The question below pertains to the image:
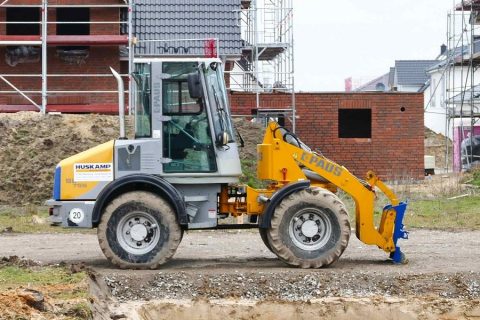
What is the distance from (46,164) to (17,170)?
2.48ft

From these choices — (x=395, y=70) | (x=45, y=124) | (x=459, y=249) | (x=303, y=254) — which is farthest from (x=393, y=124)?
(x=395, y=70)

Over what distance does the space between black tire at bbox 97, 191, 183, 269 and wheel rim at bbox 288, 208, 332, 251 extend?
1.64m

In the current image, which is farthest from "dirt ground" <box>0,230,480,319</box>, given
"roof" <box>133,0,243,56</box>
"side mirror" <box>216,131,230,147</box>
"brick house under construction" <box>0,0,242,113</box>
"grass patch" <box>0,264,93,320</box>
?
"roof" <box>133,0,243,56</box>

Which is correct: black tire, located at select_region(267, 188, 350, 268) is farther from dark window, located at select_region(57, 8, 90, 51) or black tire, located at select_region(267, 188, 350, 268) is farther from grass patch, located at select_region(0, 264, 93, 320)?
dark window, located at select_region(57, 8, 90, 51)

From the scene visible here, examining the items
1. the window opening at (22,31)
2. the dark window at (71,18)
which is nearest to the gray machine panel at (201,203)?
the window opening at (22,31)

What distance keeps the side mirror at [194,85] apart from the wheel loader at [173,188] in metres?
0.02

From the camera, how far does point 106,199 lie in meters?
13.9

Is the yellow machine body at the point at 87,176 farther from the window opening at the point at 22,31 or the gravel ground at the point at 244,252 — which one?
the window opening at the point at 22,31

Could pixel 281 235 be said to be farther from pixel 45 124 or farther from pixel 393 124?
pixel 393 124

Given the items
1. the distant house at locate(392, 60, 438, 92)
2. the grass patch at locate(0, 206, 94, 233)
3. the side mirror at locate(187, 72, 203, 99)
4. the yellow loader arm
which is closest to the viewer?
the side mirror at locate(187, 72, 203, 99)

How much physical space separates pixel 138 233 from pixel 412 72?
63093 mm

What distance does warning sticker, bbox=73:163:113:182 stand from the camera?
13992mm

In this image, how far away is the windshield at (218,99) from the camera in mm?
13945

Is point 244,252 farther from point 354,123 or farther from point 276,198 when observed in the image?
point 354,123
